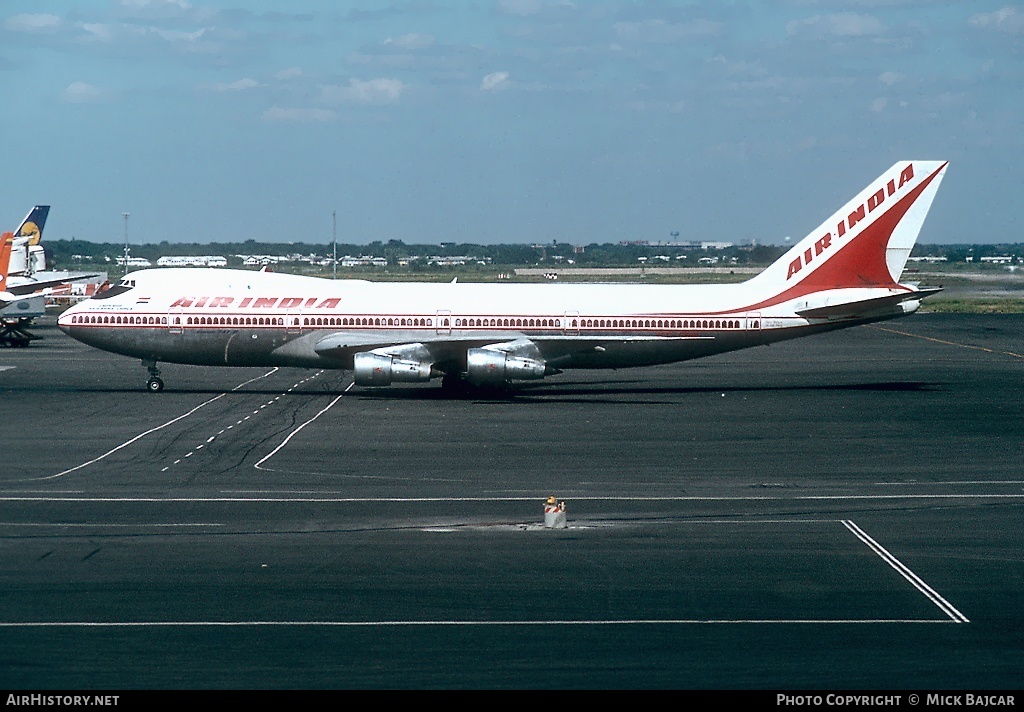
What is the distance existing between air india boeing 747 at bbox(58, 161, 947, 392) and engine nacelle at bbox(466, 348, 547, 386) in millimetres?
80

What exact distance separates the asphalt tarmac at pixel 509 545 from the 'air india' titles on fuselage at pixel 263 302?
3.99m

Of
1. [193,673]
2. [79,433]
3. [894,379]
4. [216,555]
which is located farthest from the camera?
[894,379]

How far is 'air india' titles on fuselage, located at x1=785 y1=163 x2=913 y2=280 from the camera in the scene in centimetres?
4831

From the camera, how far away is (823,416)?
4166 centimetres

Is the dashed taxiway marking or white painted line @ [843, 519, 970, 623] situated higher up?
white painted line @ [843, 519, 970, 623]

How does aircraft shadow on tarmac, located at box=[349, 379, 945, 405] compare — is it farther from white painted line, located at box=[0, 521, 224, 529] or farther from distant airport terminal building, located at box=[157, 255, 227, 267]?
distant airport terminal building, located at box=[157, 255, 227, 267]

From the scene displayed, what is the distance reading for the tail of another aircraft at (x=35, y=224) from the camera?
108562 mm

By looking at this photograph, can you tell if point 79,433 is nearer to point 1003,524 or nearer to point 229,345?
point 229,345

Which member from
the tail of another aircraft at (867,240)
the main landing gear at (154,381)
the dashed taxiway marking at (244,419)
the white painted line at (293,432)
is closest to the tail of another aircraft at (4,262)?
the dashed taxiway marking at (244,419)

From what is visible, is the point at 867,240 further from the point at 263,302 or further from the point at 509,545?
the point at 509,545

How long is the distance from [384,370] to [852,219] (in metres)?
19.4

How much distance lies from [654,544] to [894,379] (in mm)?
35216

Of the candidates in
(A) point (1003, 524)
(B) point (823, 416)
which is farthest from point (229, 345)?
(A) point (1003, 524)

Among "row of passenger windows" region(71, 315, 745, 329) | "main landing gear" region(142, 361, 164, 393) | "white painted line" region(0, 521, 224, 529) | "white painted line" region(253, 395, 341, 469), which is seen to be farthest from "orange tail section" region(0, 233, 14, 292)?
"white painted line" region(0, 521, 224, 529)
